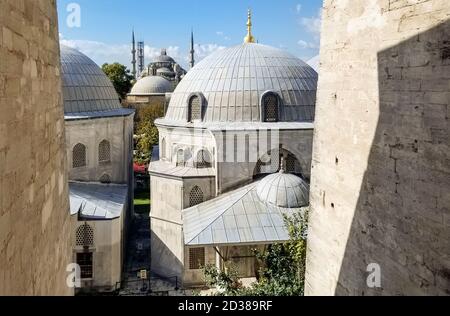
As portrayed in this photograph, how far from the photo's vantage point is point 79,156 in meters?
16.0

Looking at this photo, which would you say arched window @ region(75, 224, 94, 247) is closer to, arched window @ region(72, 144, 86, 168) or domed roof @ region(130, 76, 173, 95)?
arched window @ region(72, 144, 86, 168)

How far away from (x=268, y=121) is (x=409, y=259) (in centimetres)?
1165

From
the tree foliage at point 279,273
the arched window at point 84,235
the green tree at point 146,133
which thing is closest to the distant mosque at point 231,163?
the tree foliage at point 279,273

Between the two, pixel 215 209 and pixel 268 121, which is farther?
pixel 268 121

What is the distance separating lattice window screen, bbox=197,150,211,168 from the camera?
14922 millimetres

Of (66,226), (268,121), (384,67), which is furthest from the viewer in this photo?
(268,121)

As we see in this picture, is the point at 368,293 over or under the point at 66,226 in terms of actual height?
under

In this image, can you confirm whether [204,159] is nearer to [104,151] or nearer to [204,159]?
[204,159]

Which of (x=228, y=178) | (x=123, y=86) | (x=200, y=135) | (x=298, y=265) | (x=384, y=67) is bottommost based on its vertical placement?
(x=298, y=265)

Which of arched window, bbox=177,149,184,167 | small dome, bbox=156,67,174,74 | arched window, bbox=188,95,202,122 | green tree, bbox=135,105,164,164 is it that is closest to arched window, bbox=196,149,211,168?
arched window, bbox=177,149,184,167

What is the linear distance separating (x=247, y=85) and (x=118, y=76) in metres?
25.4

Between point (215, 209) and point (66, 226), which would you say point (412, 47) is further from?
point (215, 209)

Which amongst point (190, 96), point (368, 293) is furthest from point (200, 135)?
point (368, 293)

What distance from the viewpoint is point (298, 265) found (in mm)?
9547
